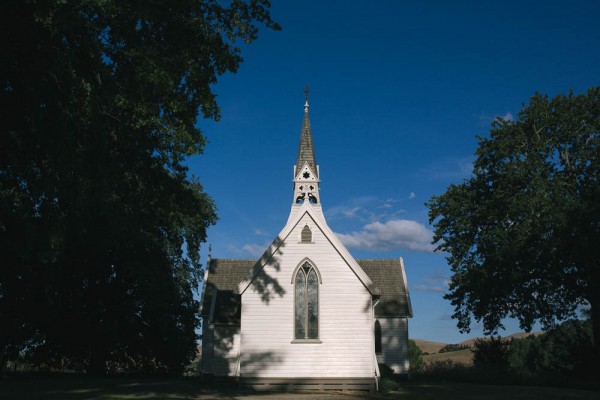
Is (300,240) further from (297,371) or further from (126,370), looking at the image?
(126,370)

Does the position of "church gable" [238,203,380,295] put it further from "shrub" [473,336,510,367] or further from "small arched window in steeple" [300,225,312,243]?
"shrub" [473,336,510,367]

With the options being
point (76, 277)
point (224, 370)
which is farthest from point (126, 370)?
point (224, 370)

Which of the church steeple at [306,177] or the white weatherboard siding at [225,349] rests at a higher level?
the church steeple at [306,177]

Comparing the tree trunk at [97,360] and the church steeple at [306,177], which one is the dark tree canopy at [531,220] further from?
the tree trunk at [97,360]

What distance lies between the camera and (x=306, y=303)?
25641 mm

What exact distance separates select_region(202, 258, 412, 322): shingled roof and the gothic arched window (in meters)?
8.73

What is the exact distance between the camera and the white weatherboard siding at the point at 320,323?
82.2 ft

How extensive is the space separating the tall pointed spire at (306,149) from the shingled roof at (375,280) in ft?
25.9

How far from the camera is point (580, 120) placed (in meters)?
35.3

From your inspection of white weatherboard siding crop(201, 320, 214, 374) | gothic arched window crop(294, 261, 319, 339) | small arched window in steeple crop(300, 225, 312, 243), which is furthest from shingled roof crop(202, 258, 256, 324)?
small arched window in steeple crop(300, 225, 312, 243)

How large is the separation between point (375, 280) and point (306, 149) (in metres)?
11.4

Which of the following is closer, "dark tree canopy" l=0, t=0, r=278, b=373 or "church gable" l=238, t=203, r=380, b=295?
"dark tree canopy" l=0, t=0, r=278, b=373

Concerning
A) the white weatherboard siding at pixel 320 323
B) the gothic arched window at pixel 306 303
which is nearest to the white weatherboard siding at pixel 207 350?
the white weatherboard siding at pixel 320 323

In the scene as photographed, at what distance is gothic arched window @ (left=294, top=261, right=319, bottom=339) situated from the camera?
83.5 ft
